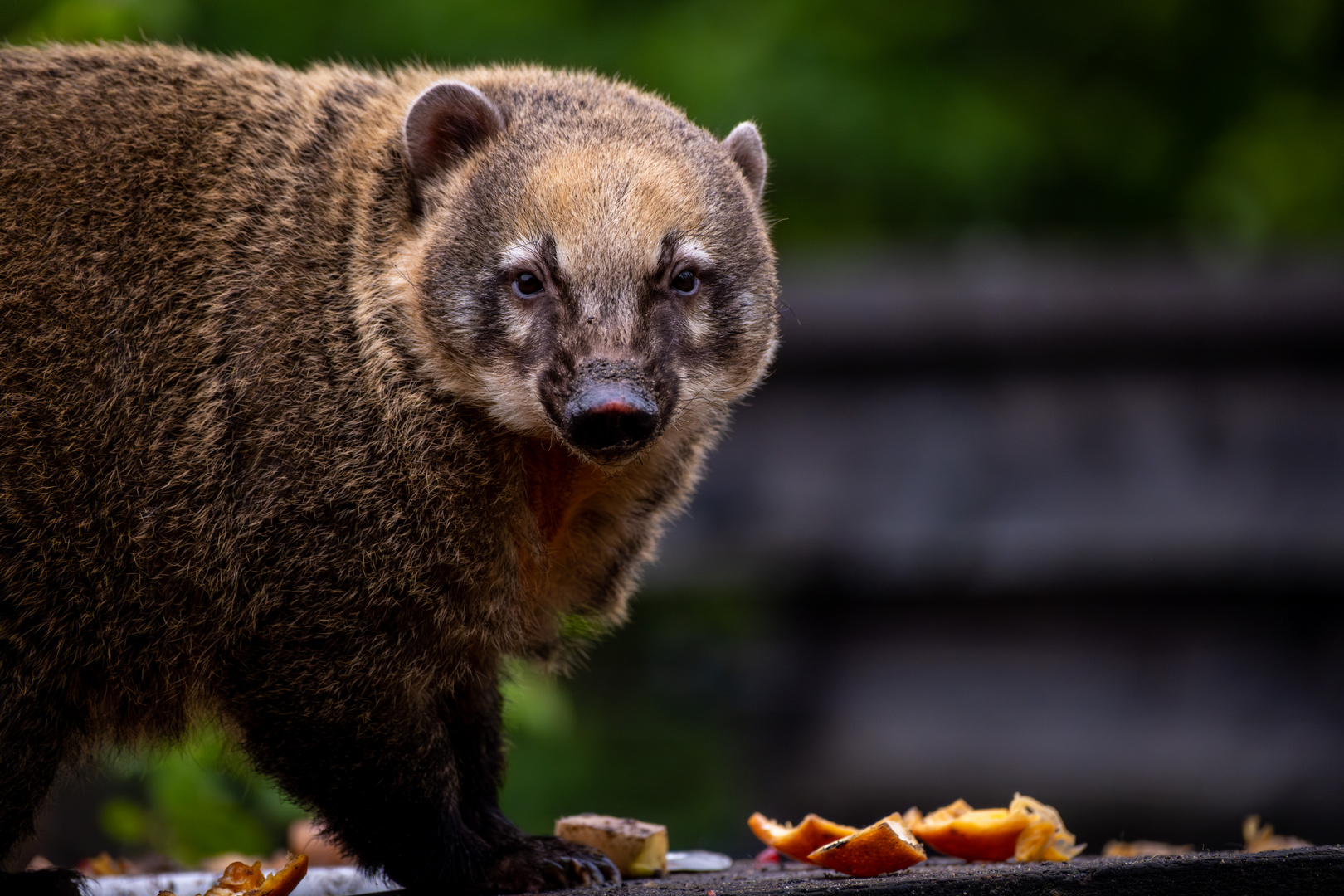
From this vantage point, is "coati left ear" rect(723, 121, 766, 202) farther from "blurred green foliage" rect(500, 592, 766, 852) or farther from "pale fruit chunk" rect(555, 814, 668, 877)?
"blurred green foliage" rect(500, 592, 766, 852)

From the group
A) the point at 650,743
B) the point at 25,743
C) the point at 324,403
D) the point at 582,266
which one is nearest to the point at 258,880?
the point at 25,743

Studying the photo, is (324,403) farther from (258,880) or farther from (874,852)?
(874,852)

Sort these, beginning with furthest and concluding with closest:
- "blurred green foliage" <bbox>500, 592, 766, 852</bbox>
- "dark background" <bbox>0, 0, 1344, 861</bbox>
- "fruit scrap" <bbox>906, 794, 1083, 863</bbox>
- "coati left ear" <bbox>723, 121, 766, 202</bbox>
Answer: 1. "blurred green foliage" <bbox>500, 592, 766, 852</bbox>
2. "dark background" <bbox>0, 0, 1344, 861</bbox>
3. "coati left ear" <bbox>723, 121, 766, 202</bbox>
4. "fruit scrap" <bbox>906, 794, 1083, 863</bbox>

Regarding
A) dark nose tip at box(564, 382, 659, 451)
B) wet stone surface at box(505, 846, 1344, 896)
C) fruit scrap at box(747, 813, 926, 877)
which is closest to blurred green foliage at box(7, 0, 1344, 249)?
dark nose tip at box(564, 382, 659, 451)

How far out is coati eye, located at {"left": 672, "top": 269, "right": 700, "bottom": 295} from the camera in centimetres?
509

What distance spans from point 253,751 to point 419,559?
36.6 inches

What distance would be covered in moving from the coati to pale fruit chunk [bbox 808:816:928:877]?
0.95 metres

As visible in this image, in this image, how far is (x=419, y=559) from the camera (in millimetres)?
4816

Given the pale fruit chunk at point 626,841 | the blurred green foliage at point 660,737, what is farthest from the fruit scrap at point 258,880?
the blurred green foliage at point 660,737

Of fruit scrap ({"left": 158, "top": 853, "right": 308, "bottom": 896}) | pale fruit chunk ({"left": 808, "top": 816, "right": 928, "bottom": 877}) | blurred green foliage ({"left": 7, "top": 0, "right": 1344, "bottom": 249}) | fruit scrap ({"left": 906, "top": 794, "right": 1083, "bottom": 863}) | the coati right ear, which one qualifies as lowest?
→ fruit scrap ({"left": 158, "top": 853, "right": 308, "bottom": 896})

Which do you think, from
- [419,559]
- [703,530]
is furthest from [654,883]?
[703,530]

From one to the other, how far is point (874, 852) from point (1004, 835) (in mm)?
883

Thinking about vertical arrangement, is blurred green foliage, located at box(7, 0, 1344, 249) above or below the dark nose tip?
above

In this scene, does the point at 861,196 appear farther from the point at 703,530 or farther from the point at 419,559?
the point at 419,559
